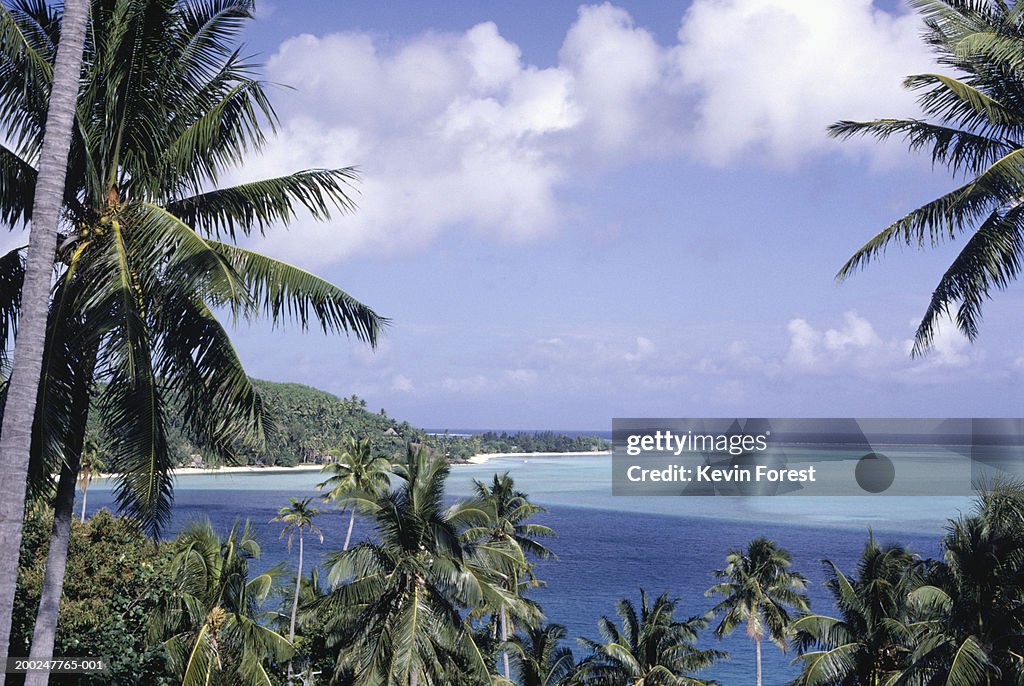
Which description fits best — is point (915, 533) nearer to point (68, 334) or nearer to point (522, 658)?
point (522, 658)

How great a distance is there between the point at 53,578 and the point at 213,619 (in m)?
12.8

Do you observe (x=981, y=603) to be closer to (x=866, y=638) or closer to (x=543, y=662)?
(x=866, y=638)

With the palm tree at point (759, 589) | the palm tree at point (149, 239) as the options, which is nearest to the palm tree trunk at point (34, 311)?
the palm tree at point (149, 239)

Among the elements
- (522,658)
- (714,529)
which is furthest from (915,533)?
(522,658)

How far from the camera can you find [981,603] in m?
14.4

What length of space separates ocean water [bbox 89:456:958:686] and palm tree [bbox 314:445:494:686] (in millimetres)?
29562

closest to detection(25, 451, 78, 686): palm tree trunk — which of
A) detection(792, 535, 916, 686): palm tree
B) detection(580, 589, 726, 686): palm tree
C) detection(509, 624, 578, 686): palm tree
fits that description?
detection(792, 535, 916, 686): palm tree

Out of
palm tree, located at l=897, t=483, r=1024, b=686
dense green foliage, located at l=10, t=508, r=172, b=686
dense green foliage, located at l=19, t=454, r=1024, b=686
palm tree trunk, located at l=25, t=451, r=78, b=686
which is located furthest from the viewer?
dense green foliage, located at l=10, t=508, r=172, b=686

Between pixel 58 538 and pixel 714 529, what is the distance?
393 feet

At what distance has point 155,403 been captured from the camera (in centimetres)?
838

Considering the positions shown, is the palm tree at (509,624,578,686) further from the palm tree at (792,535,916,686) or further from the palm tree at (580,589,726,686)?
the palm tree at (792,535,916,686)

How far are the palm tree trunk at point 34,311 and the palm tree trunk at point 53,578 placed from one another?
1.29 m

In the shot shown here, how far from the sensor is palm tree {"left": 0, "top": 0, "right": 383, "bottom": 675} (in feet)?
25.1

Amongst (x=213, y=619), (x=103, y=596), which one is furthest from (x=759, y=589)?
(x=103, y=596)
